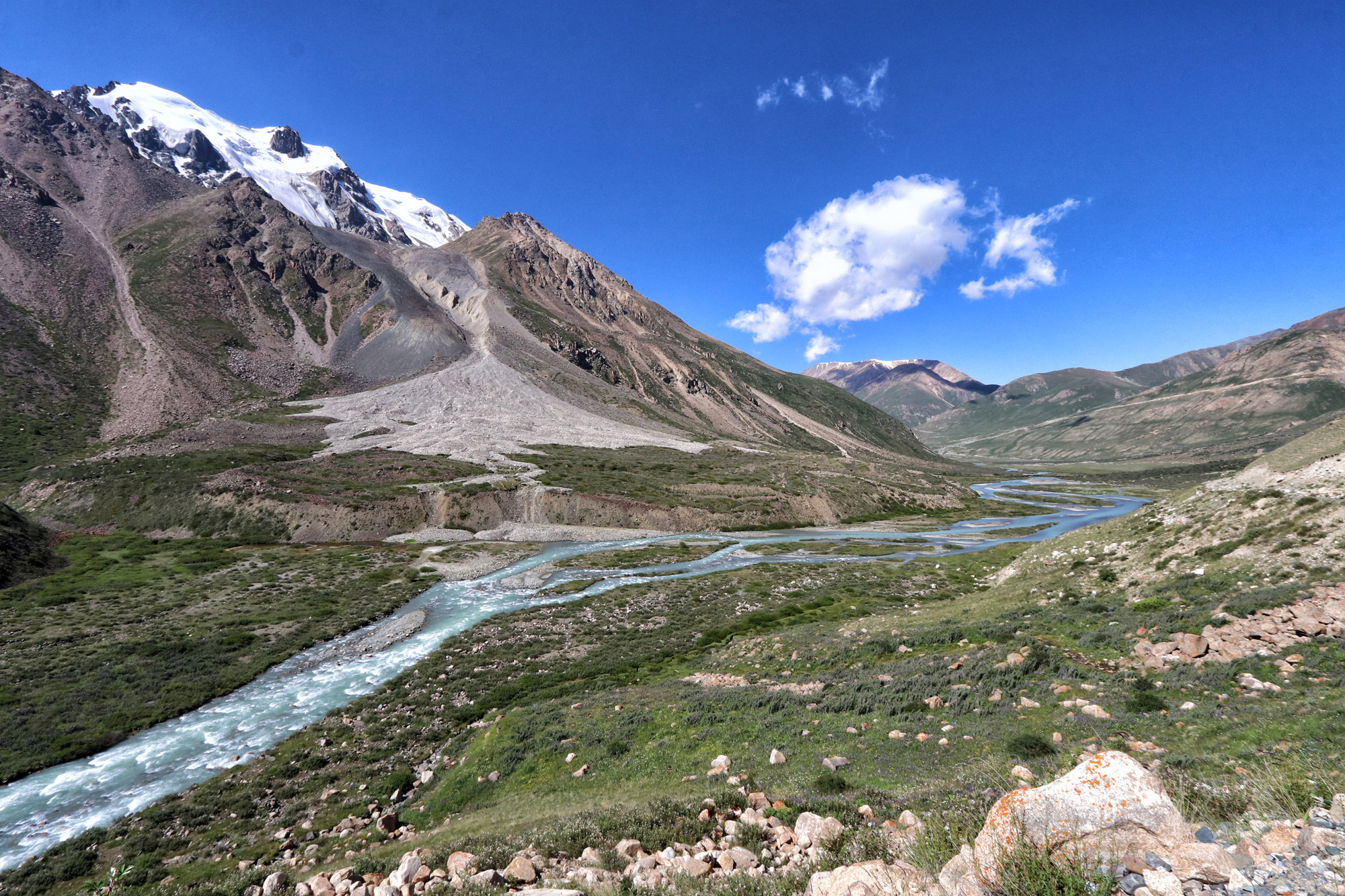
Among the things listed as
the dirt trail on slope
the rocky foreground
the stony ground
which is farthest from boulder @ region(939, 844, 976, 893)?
the dirt trail on slope

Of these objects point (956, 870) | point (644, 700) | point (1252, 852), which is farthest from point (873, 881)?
point (644, 700)

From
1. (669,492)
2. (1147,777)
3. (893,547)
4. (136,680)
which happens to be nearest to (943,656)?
(1147,777)

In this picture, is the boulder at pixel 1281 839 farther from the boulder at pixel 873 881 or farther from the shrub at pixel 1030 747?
the shrub at pixel 1030 747

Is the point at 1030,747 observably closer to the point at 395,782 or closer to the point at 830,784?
the point at 830,784

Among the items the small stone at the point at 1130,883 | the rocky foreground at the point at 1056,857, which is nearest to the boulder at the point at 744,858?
the rocky foreground at the point at 1056,857

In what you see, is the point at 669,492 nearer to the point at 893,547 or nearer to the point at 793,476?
the point at 793,476
